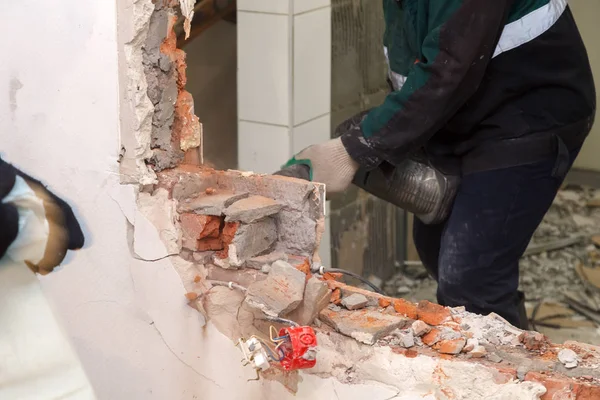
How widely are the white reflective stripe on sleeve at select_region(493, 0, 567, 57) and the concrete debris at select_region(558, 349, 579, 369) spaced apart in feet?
3.25

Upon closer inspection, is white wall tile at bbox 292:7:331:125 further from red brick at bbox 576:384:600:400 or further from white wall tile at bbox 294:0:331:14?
red brick at bbox 576:384:600:400

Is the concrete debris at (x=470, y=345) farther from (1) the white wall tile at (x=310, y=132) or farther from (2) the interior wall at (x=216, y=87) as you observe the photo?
(2) the interior wall at (x=216, y=87)

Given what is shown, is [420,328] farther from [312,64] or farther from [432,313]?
[312,64]

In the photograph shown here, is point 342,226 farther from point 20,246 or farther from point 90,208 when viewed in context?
point 20,246

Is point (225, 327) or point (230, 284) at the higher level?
point (230, 284)

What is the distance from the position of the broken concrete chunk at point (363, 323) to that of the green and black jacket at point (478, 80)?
63 centimetres

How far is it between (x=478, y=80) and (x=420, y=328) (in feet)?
2.70

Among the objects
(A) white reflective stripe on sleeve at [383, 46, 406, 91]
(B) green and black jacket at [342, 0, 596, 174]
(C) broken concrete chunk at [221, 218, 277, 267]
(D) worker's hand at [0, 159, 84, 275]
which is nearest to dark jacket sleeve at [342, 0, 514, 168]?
(B) green and black jacket at [342, 0, 596, 174]

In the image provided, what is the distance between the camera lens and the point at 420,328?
1.77 meters

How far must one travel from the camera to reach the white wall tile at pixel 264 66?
316 centimetres

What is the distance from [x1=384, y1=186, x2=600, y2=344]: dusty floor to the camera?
3.90 m

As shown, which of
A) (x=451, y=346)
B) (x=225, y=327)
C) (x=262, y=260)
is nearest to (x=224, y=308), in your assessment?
(x=225, y=327)

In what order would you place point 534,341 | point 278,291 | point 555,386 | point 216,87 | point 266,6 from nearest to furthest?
point 555,386
point 534,341
point 278,291
point 266,6
point 216,87

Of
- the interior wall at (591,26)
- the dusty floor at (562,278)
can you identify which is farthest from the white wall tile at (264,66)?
the interior wall at (591,26)
